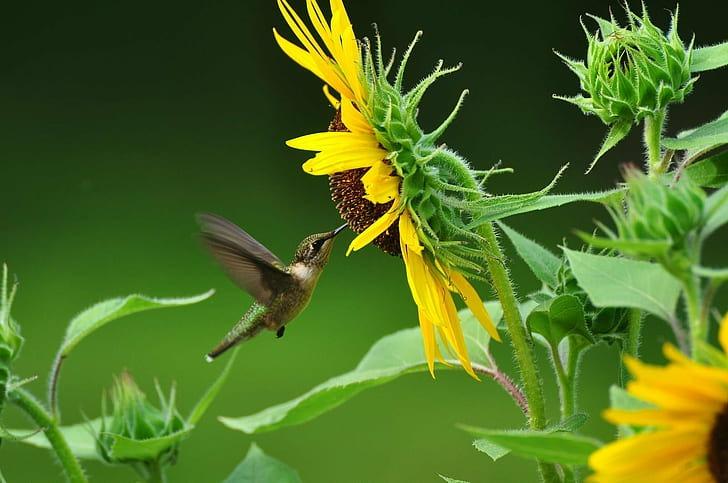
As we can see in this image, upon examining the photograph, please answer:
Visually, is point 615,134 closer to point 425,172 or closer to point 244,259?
point 425,172

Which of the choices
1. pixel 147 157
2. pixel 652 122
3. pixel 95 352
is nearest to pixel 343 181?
pixel 652 122

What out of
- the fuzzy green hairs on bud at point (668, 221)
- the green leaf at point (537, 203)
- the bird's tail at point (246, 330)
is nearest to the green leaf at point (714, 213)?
the fuzzy green hairs on bud at point (668, 221)

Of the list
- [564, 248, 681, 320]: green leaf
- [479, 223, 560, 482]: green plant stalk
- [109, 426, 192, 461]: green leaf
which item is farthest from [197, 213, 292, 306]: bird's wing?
[564, 248, 681, 320]: green leaf

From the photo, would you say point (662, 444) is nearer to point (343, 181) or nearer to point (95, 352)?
point (343, 181)

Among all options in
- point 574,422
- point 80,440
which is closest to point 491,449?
point 574,422

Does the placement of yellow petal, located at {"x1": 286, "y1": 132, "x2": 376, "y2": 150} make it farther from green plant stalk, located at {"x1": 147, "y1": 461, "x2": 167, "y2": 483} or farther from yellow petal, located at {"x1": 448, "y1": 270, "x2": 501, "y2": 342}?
green plant stalk, located at {"x1": 147, "y1": 461, "x2": 167, "y2": 483}
